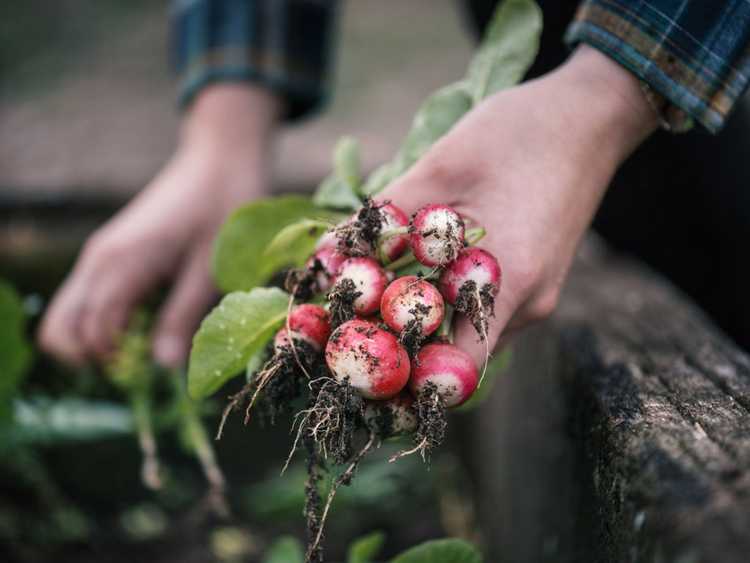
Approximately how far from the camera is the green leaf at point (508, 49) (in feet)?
3.44

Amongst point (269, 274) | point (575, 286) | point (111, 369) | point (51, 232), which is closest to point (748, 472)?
point (269, 274)

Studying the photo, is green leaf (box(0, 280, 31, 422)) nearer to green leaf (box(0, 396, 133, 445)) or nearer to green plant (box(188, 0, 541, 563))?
green leaf (box(0, 396, 133, 445))

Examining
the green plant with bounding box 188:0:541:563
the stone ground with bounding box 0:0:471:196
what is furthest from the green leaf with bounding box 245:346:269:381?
the stone ground with bounding box 0:0:471:196

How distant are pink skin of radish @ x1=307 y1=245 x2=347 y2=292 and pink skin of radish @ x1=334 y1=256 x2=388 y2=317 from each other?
0.04m

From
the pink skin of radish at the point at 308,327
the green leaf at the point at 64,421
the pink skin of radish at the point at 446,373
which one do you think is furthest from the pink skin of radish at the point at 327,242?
the green leaf at the point at 64,421

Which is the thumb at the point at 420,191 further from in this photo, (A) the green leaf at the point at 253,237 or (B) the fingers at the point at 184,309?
(B) the fingers at the point at 184,309

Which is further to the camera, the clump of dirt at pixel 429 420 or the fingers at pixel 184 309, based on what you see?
the fingers at pixel 184 309

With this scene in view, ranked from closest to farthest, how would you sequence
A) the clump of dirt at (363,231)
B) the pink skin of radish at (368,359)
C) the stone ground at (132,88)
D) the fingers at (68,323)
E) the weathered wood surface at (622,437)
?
the weathered wood surface at (622,437), the pink skin of radish at (368,359), the clump of dirt at (363,231), the fingers at (68,323), the stone ground at (132,88)

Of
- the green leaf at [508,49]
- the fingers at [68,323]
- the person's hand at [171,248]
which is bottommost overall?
the fingers at [68,323]

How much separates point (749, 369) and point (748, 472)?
1.48 ft

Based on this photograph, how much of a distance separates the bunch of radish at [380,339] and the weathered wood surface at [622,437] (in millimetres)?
202

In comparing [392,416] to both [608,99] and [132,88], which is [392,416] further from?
[132,88]

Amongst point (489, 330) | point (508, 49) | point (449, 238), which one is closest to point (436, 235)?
point (449, 238)

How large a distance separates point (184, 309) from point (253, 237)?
65 cm
